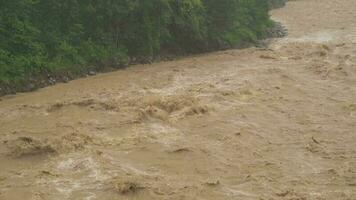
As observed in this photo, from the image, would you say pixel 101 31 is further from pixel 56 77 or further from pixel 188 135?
pixel 188 135

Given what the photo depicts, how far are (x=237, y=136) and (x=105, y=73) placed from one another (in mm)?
7809

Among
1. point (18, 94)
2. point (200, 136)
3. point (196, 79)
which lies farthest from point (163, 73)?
point (200, 136)

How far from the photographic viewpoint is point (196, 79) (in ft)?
59.5

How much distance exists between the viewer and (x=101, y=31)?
20.0 meters

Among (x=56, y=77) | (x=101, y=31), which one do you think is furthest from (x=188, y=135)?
(x=101, y=31)

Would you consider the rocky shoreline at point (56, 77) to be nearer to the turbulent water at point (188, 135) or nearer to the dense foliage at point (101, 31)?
the dense foliage at point (101, 31)

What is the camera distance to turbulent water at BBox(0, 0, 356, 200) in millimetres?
9758

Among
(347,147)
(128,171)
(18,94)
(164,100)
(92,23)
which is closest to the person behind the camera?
(128,171)

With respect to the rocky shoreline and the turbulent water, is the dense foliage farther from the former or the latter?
the turbulent water

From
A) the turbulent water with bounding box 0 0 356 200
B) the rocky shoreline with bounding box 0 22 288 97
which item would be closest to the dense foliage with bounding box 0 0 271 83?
the rocky shoreline with bounding box 0 22 288 97

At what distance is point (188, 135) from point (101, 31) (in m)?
8.76

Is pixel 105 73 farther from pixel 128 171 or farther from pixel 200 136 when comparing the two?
pixel 128 171

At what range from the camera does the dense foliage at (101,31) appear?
1722 centimetres

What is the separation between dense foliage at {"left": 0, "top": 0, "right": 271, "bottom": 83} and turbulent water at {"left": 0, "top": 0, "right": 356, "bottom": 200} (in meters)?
1.18
